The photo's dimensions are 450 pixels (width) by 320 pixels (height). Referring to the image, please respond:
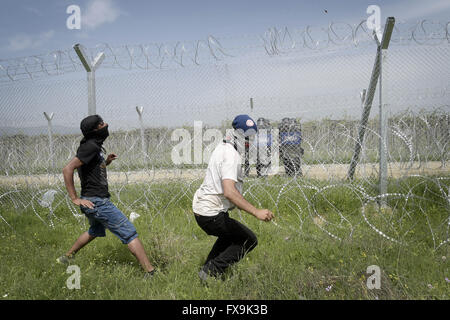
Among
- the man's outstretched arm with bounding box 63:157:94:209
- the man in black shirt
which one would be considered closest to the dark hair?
the man in black shirt

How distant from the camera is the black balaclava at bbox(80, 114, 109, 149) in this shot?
10.6 ft

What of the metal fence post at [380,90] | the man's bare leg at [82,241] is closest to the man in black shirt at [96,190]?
the man's bare leg at [82,241]

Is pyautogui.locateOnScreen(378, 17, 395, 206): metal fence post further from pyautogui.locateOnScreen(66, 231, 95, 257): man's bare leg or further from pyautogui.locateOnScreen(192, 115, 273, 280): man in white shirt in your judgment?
pyautogui.locateOnScreen(66, 231, 95, 257): man's bare leg

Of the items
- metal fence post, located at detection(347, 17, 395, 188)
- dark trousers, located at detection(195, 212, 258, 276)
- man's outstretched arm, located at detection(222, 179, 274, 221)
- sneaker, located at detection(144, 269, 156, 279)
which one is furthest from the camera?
metal fence post, located at detection(347, 17, 395, 188)

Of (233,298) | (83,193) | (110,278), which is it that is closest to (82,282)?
(110,278)

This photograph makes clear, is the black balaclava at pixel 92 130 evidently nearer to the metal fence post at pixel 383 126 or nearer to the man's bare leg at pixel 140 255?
the man's bare leg at pixel 140 255

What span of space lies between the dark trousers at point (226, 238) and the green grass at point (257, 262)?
0.13 meters

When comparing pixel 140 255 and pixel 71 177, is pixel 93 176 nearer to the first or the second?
pixel 71 177

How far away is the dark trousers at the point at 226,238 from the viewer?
2.93m

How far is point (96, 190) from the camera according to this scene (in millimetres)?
3279

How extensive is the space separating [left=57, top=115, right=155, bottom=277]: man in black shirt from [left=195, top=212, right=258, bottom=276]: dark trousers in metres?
0.66

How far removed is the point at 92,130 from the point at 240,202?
5.54 ft

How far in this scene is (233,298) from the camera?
2674mm
